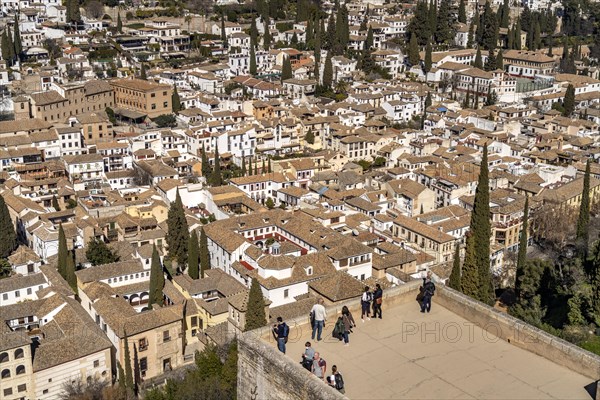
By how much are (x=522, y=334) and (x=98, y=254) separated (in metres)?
24.8

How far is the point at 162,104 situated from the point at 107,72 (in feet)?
27.8

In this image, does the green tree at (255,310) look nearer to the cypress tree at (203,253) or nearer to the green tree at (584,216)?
the cypress tree at (203,253)

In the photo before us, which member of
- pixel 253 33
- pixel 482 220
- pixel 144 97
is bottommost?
pixel 482 220

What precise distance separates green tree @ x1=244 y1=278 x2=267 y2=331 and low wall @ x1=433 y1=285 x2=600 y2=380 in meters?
15.8

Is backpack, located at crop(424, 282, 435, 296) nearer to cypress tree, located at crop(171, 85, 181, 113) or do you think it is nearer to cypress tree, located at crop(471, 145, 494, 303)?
cypress tree, located at crop(471, 145, 494, 303)

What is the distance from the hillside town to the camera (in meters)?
24.0

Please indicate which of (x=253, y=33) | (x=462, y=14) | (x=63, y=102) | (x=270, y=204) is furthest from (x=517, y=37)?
(x=63, y=102)

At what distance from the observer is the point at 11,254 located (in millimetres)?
30484

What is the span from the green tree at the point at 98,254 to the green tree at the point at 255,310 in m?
8.62

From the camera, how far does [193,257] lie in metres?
28.9

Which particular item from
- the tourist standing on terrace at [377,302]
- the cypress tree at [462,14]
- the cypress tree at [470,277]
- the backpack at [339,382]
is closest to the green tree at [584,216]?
the cypress tree at [470,277]

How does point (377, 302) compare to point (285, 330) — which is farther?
point (377, 302)

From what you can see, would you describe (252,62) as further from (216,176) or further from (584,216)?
(584,216)

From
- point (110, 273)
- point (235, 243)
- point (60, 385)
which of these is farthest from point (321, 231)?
point (60, 385)
